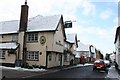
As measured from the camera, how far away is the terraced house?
35375mm

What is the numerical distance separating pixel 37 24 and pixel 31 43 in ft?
12.1

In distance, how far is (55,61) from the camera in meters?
39.5

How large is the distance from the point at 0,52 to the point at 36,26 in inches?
268

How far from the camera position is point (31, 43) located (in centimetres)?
3628

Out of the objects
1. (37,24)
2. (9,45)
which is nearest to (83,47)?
(37,24)

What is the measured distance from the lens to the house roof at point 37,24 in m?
36.4

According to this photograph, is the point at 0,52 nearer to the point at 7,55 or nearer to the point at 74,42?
the point at 7,55

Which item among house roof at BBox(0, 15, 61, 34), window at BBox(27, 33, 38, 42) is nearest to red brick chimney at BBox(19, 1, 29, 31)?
house roof at BBox(0, 15, 61, 34)

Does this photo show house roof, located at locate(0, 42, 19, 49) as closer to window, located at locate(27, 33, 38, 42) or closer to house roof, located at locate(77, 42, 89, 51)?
window, located at locate(27, 33, 38, 42)

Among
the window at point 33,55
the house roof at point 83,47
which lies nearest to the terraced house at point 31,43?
the window at point 33,55

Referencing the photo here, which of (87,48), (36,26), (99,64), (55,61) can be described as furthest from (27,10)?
(87,48)

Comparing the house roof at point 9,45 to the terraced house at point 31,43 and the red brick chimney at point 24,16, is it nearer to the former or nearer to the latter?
the terraced house at point 31,43

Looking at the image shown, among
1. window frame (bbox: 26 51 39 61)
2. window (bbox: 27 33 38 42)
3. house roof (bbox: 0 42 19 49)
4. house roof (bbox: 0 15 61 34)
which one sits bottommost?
window frame (bbox: 26 51 39 61)

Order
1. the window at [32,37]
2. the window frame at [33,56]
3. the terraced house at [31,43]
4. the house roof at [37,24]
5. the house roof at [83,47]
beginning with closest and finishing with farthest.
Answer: the terraced house at [31,43]
the window frame at [33,56]
the window at [32,37]
the house roof at [37,24]
the house roof at [83,47]
